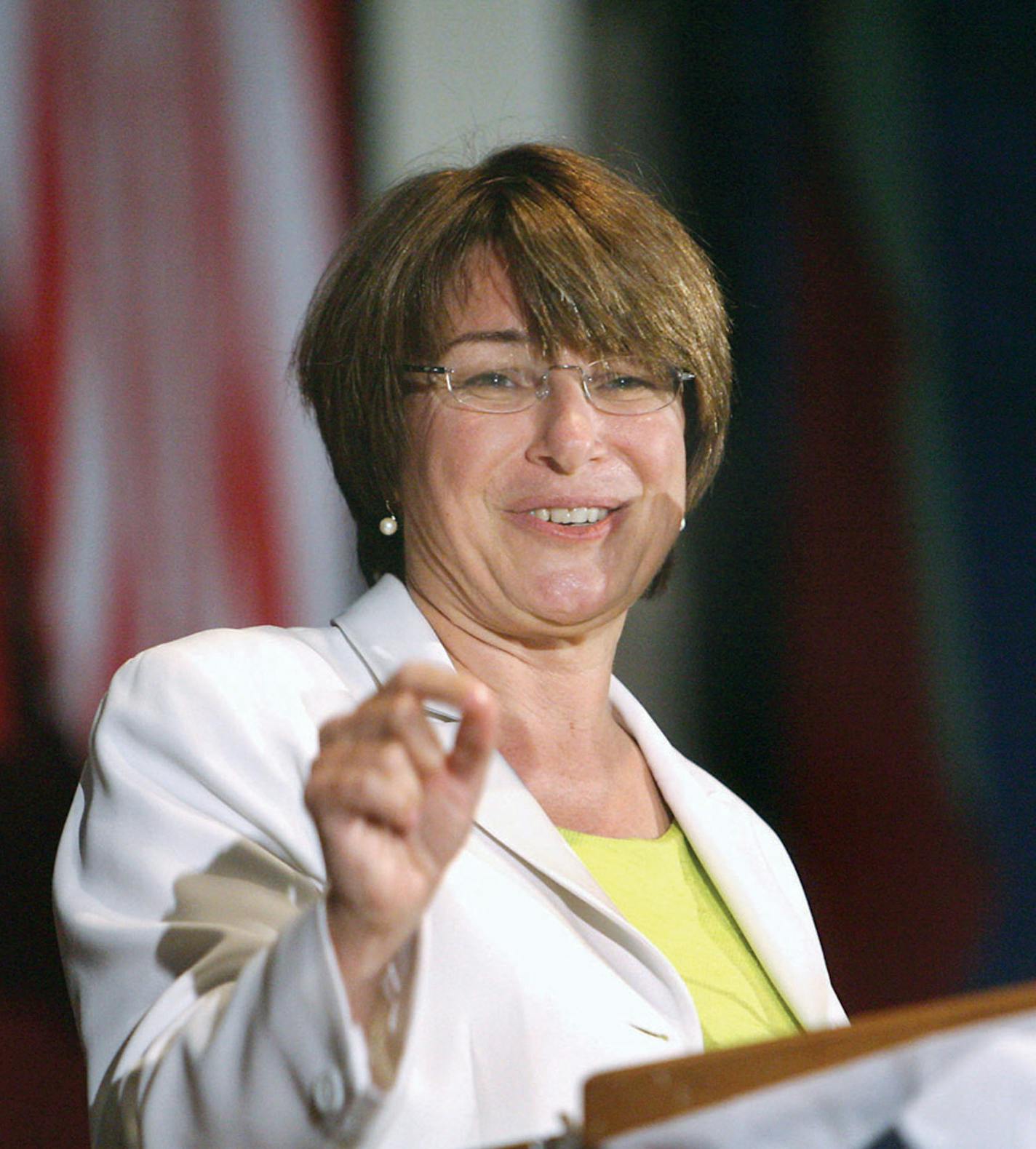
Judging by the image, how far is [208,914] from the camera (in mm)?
1050

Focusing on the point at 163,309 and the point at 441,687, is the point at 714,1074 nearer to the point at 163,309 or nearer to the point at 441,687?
the point at 441,687

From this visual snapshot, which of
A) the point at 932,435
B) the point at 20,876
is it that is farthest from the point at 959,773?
the point at 20,876

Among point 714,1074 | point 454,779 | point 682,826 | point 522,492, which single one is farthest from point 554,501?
point 714,1074

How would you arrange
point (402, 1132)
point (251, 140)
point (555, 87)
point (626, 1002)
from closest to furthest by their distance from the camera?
point (402, 1132), point (626, 1002), point (251, 140), point (555, 87)

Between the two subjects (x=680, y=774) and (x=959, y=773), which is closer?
(x=680, y=774)

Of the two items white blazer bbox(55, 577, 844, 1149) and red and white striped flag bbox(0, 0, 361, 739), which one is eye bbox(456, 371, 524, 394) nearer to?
white blazer bbox(55, 577, 844, 1149)

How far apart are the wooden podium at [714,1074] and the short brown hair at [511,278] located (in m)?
0.92

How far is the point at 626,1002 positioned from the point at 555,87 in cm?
141

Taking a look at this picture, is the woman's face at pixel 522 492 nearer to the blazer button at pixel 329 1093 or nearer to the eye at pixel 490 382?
the eye at pixel 490 382

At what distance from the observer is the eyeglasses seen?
4.78 feet

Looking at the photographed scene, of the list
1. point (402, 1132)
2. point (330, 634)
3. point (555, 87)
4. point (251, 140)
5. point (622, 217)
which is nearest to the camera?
point (402, 1132)

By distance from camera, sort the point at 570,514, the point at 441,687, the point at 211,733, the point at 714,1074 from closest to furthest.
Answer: the point at 714,1074, the point at 441,687, the point at 211,733, the point at 570,514

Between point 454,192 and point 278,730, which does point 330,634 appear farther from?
point 454,192

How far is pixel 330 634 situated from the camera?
4.56 ft
